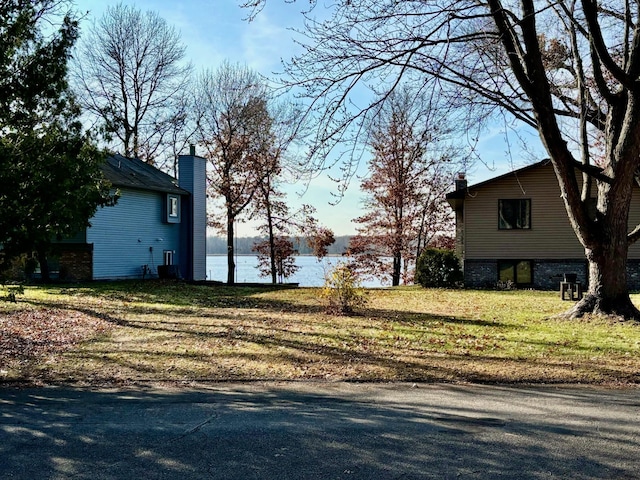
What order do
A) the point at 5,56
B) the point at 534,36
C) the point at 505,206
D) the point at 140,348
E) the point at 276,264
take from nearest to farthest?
the point at 5,56, the point at 140,348, the point at 534,36, the point at 505,206, the point at 276,264

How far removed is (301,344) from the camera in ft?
28.1

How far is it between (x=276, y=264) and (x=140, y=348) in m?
26.3

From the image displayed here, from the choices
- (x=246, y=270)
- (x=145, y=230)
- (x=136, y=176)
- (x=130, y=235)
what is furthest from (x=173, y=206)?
(x=246, y=270)

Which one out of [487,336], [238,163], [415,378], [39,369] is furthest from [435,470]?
[238,163]

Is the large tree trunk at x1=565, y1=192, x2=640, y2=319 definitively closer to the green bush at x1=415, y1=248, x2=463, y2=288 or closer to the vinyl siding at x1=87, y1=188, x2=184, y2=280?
the green bush at x1=415, y1=248, x2=463, y2=288

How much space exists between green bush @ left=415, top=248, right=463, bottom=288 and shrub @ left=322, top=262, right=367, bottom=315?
10.1 meters

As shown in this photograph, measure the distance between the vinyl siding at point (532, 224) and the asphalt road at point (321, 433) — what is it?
710 inches

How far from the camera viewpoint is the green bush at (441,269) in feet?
73.4

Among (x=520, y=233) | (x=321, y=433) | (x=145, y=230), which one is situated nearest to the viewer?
(x=321, y=433)

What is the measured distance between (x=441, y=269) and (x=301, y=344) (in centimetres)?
1482

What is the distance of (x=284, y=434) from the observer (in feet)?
14.5

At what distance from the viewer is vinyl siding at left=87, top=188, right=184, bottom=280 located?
2298 cm

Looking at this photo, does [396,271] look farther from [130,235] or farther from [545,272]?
[130,235]

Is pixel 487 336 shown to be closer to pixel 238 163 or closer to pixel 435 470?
pixel 435 470
